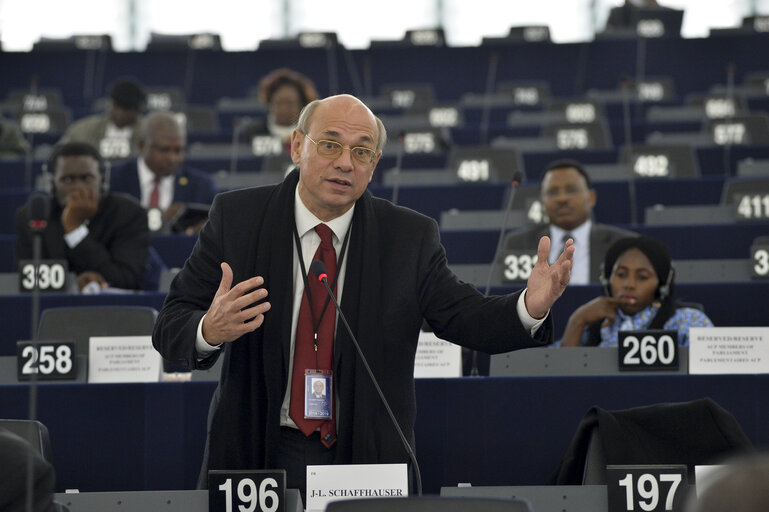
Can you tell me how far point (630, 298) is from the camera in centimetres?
448

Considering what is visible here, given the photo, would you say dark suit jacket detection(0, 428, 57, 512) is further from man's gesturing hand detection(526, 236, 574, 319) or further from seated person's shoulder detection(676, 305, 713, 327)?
seated person's shoulder detection(676, 305, 713, 327)

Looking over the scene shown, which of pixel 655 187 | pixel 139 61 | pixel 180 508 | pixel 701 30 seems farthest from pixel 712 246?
pixel 701 30

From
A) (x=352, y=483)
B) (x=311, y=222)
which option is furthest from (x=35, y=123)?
(x=352, y=483)

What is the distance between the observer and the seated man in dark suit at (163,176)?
6.88m

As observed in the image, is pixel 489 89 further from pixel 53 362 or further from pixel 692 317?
pixel 53 362

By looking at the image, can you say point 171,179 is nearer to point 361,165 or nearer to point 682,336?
point 682,336

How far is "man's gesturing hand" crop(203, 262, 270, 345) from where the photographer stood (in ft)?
8.23

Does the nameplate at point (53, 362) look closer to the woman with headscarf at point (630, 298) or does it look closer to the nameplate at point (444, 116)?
the woman with headscarf at point (630, 298)

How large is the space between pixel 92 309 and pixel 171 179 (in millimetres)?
2712

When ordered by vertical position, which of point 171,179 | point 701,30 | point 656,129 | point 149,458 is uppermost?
point 701,30

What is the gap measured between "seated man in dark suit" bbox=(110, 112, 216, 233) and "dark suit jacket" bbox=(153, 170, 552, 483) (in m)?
4.02

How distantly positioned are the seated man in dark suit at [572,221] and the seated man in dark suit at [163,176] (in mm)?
2033

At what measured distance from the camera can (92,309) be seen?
4383mm

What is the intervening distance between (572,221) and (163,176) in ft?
8.18
